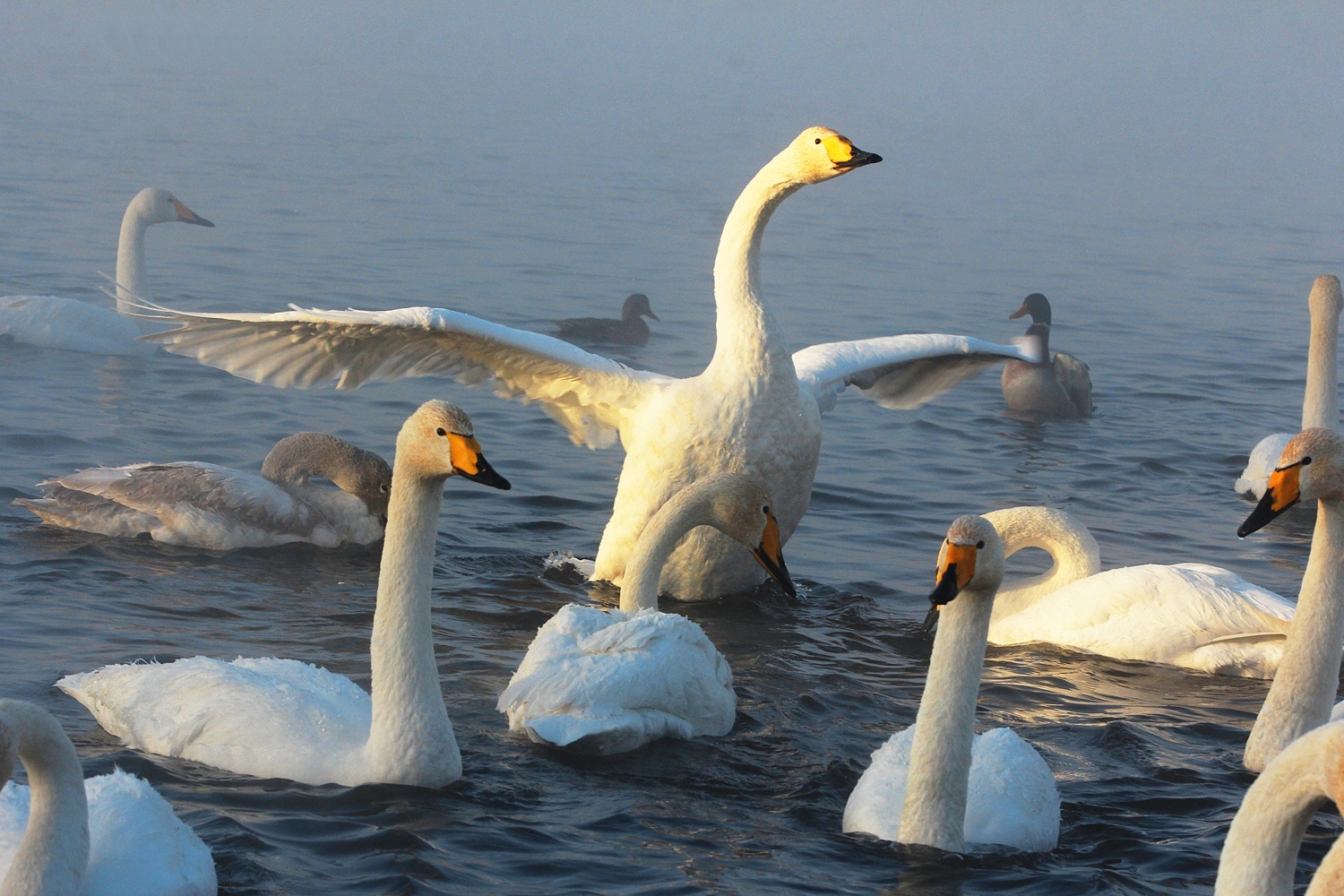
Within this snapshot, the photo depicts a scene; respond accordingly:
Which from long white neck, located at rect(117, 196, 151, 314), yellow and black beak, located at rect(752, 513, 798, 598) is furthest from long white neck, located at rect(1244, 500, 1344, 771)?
long white neck, located at rect(117, 196, 151, 314)

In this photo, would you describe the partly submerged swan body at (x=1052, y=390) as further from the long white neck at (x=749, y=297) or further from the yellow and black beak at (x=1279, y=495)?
the yellow and black beak at (x=1279, y=495)

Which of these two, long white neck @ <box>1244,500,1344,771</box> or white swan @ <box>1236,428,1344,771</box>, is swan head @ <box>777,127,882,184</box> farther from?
long white neck @ <box>1244,500,1344,771</box>

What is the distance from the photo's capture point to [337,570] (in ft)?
29.8

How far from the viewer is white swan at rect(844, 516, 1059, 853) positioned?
527 cm

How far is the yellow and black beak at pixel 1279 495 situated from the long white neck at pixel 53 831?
419 centimetres

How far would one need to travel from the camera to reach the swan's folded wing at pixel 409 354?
8383 millimetres

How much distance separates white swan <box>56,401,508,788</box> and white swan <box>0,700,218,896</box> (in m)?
0.78

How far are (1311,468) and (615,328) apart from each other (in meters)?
10.4

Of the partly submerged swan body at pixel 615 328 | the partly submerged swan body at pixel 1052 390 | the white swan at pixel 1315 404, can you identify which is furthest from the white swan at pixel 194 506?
the partly submerged swan body at pixel 615 328

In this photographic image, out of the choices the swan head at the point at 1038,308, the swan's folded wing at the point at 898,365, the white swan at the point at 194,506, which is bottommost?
the white swan at the point at 194,506

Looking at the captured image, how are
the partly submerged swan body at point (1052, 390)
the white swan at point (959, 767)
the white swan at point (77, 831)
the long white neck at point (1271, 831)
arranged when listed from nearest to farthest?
the long white neck at point (1271, 831) < the white swan at point (77, 831) < the white swan at point (959, 767) < the partly submerged swan body at point (1052, 390)

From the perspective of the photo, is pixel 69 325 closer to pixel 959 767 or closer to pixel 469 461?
pixel 469 461

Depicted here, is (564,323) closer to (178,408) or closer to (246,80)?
(178,408)

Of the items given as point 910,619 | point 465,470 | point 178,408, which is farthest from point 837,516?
point 465,470
